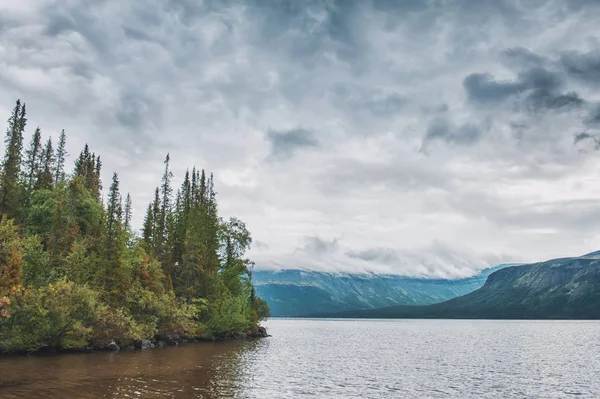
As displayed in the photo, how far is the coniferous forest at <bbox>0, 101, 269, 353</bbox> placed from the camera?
59.5 m

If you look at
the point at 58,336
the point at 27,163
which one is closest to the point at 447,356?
the point at 58,336

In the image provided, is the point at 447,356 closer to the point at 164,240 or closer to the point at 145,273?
the point at 145,273

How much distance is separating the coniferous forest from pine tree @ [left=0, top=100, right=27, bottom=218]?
8.5 inches

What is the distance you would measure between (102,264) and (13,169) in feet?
110

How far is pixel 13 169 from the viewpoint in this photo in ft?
304

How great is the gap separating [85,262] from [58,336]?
1271cm

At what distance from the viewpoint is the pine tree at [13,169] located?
86688mm

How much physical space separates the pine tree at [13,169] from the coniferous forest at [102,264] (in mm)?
216


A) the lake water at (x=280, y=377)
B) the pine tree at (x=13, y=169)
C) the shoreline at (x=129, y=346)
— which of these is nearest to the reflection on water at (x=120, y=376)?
the lake water at (x=280, y=377)

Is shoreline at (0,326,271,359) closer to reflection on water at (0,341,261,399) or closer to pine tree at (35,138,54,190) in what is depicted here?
reflection on water at (0,341,261,399)

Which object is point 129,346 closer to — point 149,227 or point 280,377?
point 280,377

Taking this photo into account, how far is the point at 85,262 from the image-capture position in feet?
238

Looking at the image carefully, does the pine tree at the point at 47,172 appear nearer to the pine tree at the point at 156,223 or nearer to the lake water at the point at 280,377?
the pine tree at the point at 156,223

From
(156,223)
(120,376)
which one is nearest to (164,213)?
(156,223)
